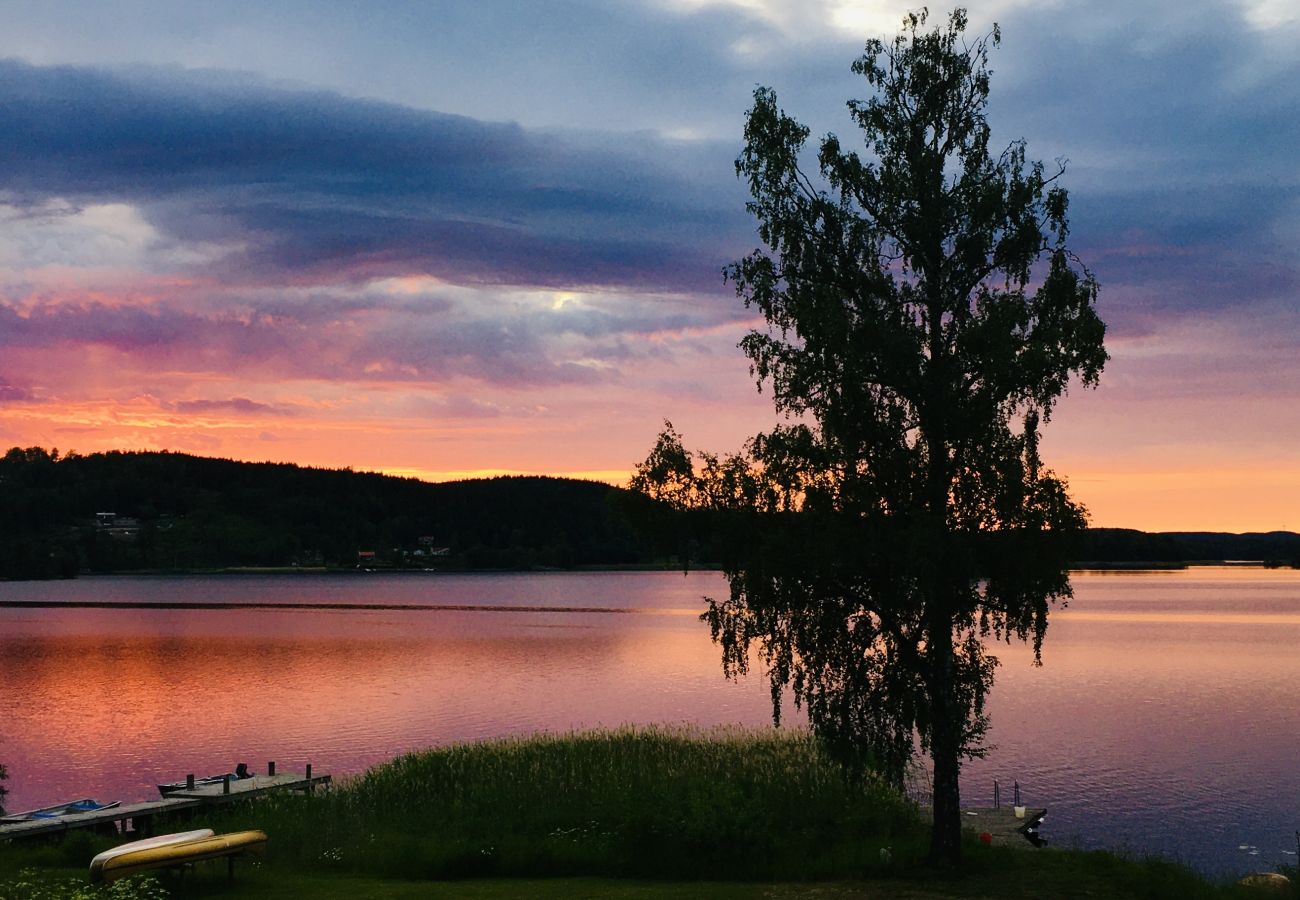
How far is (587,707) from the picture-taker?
76.4 meters

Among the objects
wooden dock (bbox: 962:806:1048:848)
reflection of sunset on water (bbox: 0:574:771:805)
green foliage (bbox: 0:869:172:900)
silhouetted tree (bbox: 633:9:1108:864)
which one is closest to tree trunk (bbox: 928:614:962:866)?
silhouetted tree (bbox: 633:9:1108:864)

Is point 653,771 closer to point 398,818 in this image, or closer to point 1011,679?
point 398,818

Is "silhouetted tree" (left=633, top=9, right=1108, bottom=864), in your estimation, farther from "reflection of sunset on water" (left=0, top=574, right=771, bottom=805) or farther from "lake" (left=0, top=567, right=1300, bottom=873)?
"reflection of sunset on water" (left=0, top=574, right=771, bottom=805)

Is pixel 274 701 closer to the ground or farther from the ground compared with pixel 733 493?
closer to the ground

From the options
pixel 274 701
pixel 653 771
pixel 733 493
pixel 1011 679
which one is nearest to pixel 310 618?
pixel 274 701

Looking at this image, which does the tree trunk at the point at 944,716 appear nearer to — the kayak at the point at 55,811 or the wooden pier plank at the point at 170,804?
the wooden pier plank at the point at 170,804

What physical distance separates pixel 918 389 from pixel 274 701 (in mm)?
65503

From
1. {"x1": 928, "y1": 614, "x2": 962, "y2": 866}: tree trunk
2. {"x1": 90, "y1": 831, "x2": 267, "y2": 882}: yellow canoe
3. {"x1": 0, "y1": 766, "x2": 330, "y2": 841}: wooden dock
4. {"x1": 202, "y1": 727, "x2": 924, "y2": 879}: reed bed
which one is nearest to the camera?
{"x1": 90, "y1": 831, "x2": 267, "y2": 882}: yellow canoe

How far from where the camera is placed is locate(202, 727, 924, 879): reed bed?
3002 centimetres

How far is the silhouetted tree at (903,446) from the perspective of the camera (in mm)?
25875

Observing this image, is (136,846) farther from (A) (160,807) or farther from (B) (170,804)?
(B) (170,804)

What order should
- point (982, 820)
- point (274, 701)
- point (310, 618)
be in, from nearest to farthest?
1. point (982, 820)
2. point (274, 701)
3. point (310, 618)

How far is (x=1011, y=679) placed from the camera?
90.5 meters

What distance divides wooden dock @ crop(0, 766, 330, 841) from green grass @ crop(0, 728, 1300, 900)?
89 cm
